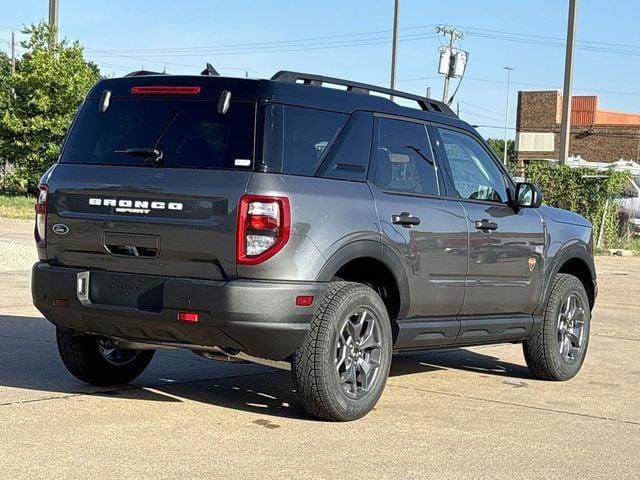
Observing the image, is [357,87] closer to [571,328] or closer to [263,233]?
[263,233]

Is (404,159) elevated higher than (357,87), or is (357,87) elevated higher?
(357,87)

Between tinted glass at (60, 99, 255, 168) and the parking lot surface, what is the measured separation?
5.03ft

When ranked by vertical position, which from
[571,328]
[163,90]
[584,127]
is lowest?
[571,328]

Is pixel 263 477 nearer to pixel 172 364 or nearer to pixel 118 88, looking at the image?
pixel 118 88

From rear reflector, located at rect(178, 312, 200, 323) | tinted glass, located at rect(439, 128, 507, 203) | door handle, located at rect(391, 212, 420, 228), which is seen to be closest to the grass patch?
tinted glass, located at rect(439, 128, 507, 203)

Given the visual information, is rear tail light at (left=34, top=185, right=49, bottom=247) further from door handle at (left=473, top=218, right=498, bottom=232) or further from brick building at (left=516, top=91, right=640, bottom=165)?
brick building at (left=516, top=91, right=640, bottom=165)

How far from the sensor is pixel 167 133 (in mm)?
6578

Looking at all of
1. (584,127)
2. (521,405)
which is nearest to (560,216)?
(521,405)

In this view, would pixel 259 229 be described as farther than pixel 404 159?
No

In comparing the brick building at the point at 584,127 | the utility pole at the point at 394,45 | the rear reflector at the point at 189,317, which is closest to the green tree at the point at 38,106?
the utility pole at the point at 394,45

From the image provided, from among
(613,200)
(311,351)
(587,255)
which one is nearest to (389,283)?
(311,351)

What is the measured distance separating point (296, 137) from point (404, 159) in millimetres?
1080

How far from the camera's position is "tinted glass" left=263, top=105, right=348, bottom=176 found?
6262 millimetres

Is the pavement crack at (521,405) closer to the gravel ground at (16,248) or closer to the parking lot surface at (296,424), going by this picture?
the parking lot surface at (296,424)
